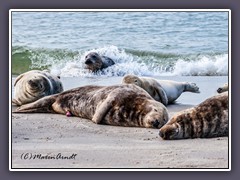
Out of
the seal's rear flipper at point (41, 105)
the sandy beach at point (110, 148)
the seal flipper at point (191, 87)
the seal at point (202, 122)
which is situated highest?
the seal flipper at point (191, 87)

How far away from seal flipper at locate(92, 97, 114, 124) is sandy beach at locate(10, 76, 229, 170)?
1.25 ft

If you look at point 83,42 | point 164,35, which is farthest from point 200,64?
point 83,42

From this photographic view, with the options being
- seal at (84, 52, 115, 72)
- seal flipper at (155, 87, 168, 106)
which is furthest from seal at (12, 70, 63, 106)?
seal flipper at (155, 87, 168, 106)

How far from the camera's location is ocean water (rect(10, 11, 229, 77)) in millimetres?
10523

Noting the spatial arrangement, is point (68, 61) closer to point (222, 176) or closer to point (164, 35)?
point (164, 35)

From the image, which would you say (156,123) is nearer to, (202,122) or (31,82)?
(202,122)

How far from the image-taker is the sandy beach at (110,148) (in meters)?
10.2

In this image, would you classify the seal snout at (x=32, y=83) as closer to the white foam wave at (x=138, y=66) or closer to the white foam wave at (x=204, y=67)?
the white foam wave at (x=138, y=66)

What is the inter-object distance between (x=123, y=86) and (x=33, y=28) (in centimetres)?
117

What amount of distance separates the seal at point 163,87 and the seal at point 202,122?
22 centimetres

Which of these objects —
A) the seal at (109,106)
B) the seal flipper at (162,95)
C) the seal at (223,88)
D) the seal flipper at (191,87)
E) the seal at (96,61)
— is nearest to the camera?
the seal at (223,88)

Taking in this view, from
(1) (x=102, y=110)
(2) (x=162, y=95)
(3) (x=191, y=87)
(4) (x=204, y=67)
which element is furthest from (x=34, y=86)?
(4) (x=204, y=67)

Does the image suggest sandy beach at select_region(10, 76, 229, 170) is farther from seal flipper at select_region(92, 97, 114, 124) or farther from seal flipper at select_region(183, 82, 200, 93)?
seal flipper at select_region(92, 97, 114, 124)

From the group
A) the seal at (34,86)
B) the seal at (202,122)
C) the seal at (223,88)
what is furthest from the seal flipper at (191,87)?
the seal at (34,86)
